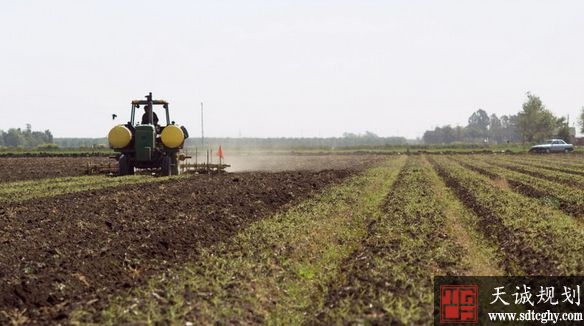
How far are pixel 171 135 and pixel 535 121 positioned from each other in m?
96.5

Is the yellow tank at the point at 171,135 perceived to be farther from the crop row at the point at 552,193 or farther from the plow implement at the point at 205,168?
the crop row at the point at 552,193

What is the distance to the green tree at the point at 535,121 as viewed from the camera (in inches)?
4424

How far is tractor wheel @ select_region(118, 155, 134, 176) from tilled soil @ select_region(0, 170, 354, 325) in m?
7.75

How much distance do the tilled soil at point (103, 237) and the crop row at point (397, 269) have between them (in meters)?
3.06

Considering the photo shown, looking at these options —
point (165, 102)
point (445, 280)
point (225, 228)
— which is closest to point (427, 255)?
point (445, 280)

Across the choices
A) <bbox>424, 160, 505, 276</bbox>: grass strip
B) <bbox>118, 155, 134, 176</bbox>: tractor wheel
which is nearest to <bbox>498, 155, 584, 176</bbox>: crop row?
<bbox>424, 160, 505, 276</bbox>: grass strip

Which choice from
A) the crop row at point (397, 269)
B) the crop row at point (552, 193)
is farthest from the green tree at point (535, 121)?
the crop row at point (397, 269)

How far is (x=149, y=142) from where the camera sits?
29234 millimetres

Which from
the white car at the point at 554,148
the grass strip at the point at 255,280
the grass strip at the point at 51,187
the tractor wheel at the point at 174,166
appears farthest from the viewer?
the white car at the point at 554,148

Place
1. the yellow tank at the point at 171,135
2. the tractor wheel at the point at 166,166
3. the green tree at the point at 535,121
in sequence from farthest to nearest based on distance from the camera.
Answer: the green tree at the point at 535,121 → the tractor wheel at the point at 166,166 → the yellow tank at the point at 171,135

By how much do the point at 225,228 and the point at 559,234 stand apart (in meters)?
7.27

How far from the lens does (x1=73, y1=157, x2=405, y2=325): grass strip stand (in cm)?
790

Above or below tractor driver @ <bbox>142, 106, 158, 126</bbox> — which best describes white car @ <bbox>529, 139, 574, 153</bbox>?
below

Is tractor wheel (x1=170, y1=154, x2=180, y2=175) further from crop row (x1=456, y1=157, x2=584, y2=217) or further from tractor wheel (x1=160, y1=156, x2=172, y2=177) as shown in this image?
crop row (x1=456, y1=157, x2=584, y2=217)
